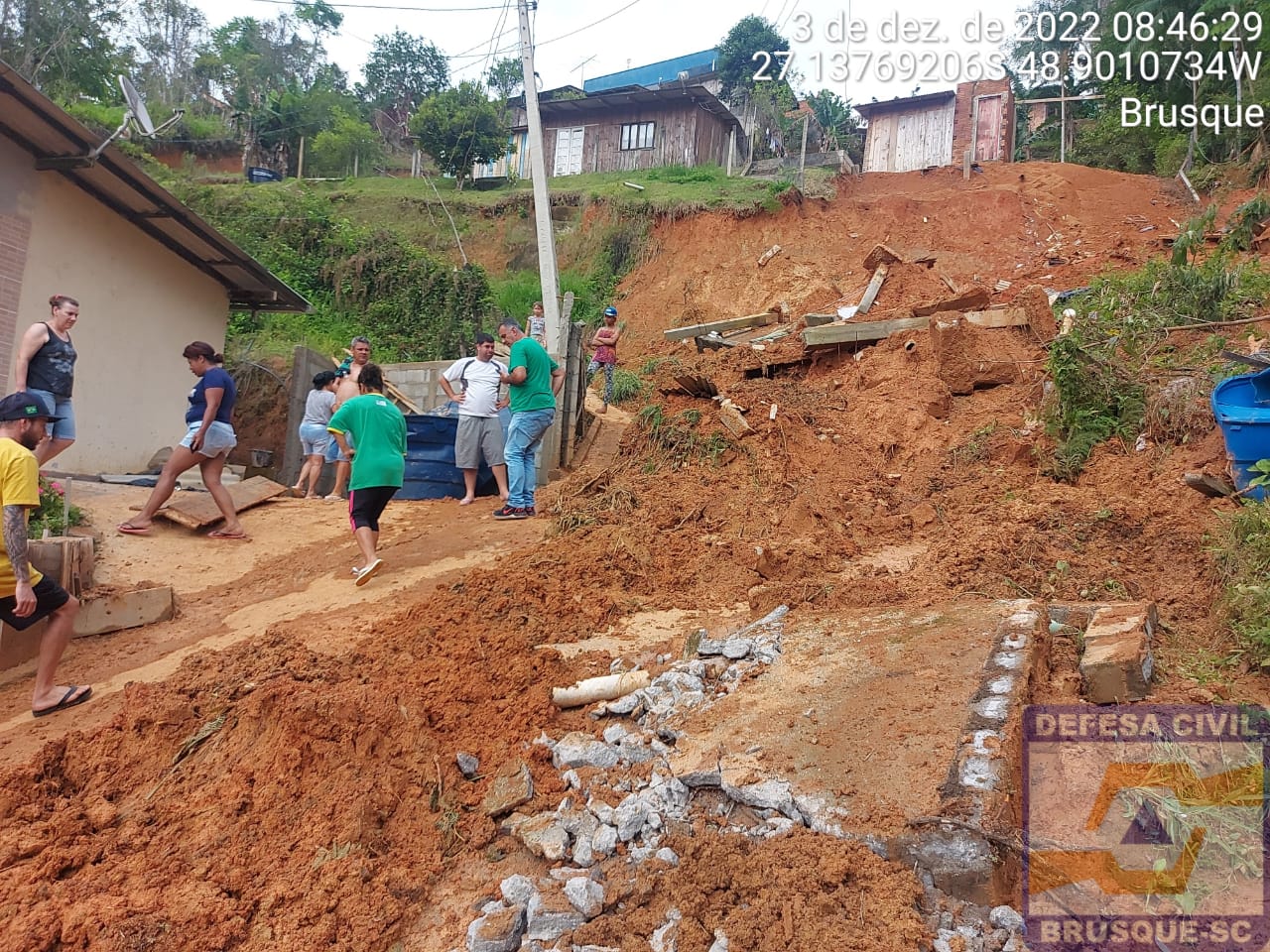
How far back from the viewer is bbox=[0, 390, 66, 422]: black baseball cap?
390 centimetres

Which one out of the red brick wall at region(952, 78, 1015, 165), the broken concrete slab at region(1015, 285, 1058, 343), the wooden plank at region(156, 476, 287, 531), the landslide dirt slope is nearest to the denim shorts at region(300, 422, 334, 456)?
the wooden plank at region(156, 476, 287, 531)

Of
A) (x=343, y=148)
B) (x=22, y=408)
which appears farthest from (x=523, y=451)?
(x=343, y=148)

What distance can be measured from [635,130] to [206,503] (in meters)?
23.6

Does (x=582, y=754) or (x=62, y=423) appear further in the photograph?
(x=62, y=423)

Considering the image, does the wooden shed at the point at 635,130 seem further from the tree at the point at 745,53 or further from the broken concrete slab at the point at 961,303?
the broken concrete slab at the point at 961,303

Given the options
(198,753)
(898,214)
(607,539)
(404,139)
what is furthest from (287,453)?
(404,139)

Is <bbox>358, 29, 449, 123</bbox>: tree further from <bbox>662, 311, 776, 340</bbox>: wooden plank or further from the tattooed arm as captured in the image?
the tattooed arm

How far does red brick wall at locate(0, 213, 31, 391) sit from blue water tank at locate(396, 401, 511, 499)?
13.2ft

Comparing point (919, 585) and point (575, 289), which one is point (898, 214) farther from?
point (919, 585)

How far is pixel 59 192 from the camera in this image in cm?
842

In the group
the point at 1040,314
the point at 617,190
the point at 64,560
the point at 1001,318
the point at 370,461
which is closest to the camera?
the point at 64,560

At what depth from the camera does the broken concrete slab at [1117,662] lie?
3193 millimetres

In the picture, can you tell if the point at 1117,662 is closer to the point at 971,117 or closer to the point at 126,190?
the point at 126,190

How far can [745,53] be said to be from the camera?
90.4 feet
